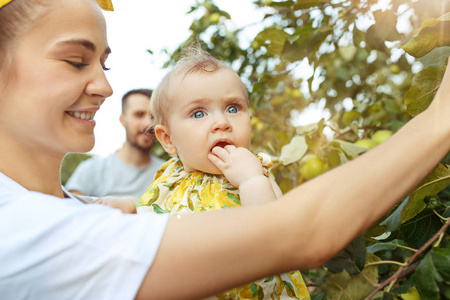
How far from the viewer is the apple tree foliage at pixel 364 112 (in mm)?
858

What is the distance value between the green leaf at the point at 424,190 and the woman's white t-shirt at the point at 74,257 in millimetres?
644

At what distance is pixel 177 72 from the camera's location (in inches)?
42.5

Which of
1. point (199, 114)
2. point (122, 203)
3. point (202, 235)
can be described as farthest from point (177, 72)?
point (202, 235)

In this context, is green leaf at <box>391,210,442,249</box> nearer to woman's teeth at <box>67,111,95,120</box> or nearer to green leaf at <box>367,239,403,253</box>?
green leaf at <box>367,239,403,253</box>

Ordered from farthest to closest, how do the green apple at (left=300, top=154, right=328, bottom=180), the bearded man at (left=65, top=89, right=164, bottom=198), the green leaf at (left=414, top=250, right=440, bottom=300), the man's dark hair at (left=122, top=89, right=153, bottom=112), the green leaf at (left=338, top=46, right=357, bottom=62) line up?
the man's dark hair at (left=122, top=89, right=153, bottom=112) < the bearded man at (left=65, top=89, right=164, bottom=198) < the green leaf at (left=338, top=46, right=357, bottom=62) < the green apple at (left=300, top=154, right=328, bottom=180) < the green leaf at (left=414, top=250, right=440, bottom=300)

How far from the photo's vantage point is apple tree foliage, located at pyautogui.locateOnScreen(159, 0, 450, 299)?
858 millimetres

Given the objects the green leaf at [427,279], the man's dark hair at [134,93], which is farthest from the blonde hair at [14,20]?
the man's dark hair at [134,93]

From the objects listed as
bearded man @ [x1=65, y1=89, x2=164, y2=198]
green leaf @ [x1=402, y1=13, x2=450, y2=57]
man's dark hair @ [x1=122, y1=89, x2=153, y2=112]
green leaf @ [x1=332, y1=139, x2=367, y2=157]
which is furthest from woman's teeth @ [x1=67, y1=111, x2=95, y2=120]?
man's dark hair @ [x1=122, y1=89, x2=153, y2=112]

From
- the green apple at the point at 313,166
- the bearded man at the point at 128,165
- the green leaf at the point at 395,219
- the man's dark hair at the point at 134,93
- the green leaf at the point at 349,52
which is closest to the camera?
the green leaf at the point at 395,219

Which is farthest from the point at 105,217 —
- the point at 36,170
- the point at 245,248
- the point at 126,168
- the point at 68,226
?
the point at 126,168

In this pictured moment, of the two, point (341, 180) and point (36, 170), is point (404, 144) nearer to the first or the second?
point (341, 180)

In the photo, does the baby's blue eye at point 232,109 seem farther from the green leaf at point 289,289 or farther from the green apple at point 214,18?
the green apple at point 214,18

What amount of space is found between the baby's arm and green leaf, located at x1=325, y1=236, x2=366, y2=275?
0.20 metres

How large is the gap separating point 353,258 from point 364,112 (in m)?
1.34
